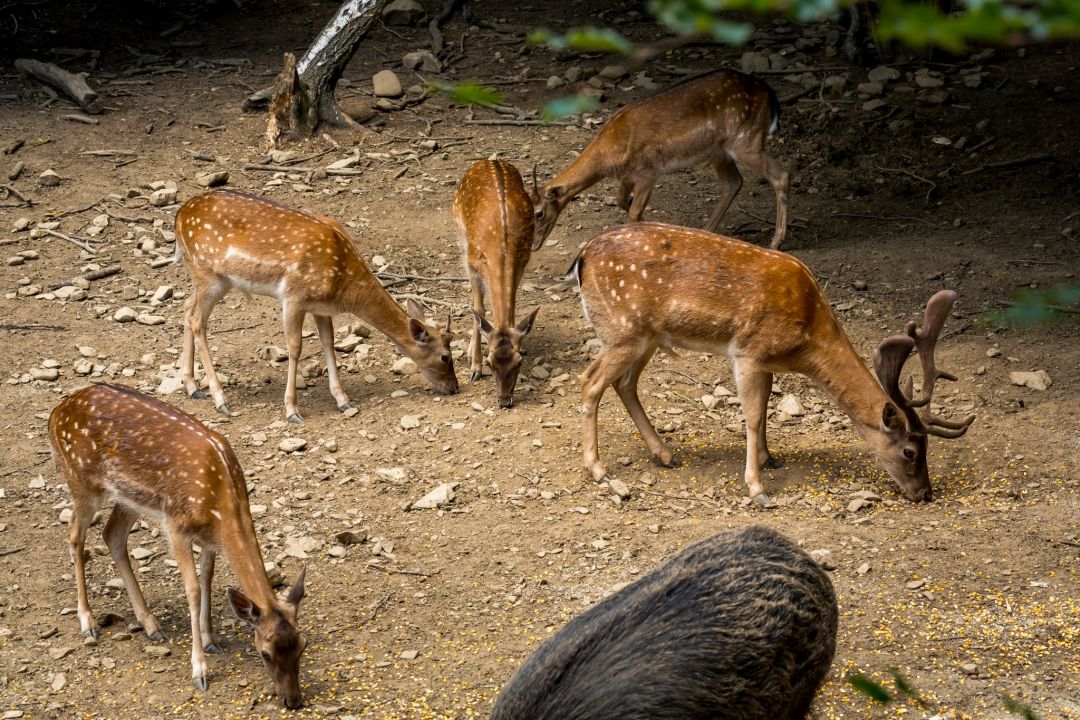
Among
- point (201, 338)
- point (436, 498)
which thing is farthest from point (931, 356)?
point (201, 338)

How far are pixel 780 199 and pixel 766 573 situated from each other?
596cm

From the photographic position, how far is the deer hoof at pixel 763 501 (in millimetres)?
6715

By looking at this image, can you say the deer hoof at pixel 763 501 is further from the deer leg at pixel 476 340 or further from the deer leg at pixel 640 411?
the deer leg at pixel 476 340

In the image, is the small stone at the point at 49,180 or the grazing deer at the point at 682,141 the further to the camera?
the small stone at the point at 49,180

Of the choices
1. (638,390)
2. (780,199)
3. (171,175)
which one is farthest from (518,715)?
(171,175)

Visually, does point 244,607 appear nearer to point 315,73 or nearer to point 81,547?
point 81,547

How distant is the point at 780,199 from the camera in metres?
9.83

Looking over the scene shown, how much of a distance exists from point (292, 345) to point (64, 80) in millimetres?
6022

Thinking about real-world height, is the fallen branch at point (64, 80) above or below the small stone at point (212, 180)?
above

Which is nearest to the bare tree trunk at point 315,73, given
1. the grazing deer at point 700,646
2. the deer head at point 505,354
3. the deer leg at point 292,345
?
the deer leg at point 292,345

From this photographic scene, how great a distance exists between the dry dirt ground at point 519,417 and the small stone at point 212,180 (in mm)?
140

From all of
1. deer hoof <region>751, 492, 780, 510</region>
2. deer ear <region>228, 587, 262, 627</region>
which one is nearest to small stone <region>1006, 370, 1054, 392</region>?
deer hoof <region>751, 492, 780, 510</region>

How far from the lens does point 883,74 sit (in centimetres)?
1227

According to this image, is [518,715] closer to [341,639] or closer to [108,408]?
[341,639]
